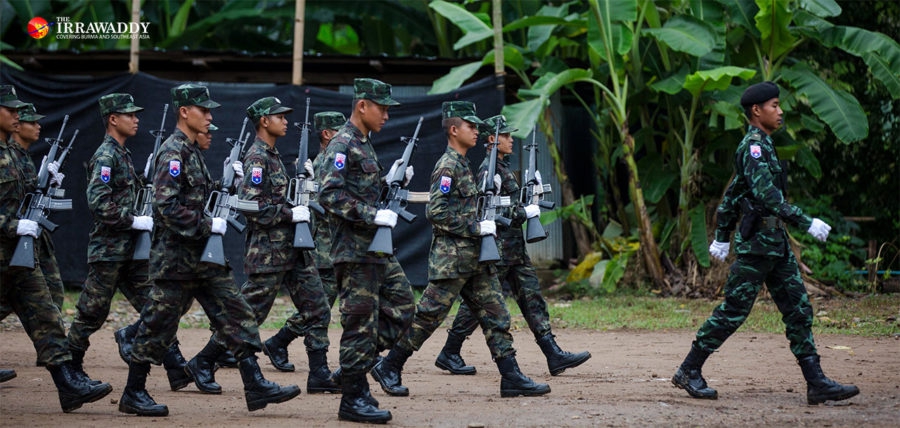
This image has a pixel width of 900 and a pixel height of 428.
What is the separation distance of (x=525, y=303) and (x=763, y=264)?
6.66ft

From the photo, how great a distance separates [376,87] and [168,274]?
5.37 feet

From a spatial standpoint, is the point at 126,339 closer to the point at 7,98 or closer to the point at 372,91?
the point at 7,98

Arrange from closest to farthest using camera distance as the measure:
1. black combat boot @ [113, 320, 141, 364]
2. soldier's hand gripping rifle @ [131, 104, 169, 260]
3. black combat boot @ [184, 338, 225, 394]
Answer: black combat boot @ [184, 338, 225, 394]
soldier's hand gripping rifle @ [131, 104, 169, 260]
black combat boot @ [113, 320, 141, 364]

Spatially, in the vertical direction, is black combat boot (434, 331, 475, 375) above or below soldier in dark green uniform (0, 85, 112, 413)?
below

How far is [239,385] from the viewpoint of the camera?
23.3ft

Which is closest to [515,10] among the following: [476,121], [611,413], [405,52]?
[405,52]

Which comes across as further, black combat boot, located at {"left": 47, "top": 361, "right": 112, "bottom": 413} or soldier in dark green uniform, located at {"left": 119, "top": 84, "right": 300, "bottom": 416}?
black combat boot, located at {"left": 47, "top": 361, "right": 112, "bottom": 413}

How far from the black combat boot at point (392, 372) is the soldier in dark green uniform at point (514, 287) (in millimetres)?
880

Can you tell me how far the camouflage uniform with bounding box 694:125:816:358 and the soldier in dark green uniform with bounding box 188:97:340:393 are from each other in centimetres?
254

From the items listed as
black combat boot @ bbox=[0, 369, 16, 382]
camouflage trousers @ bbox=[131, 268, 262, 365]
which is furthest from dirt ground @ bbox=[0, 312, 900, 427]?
camouflage trousers @ bbox=[131, 268, 262, 365]

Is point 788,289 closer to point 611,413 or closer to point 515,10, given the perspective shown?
point 611,413

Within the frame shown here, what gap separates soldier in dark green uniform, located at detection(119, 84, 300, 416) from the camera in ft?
18.8

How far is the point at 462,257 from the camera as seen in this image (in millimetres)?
6285

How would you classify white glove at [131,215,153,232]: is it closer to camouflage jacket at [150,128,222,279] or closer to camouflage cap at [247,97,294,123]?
camouflage cap at [247,97,294,123]
